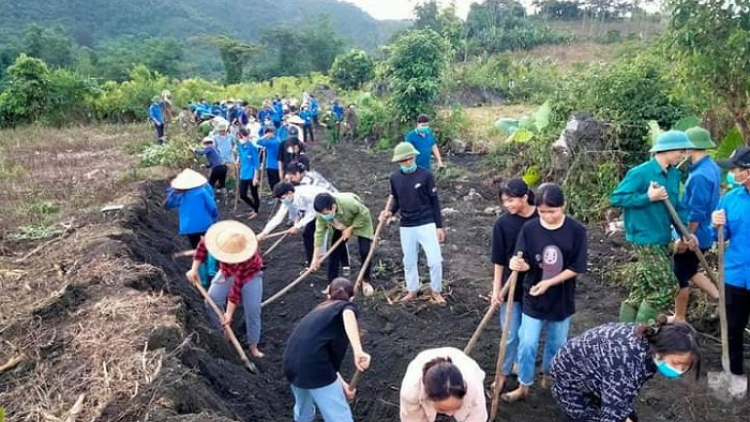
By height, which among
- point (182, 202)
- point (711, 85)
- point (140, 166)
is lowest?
point (140, 166)

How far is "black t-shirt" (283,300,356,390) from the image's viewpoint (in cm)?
386

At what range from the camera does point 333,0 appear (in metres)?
128

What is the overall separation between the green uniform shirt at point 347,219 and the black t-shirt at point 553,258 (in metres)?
2.56

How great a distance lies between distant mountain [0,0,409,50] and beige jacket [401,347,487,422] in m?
58.2

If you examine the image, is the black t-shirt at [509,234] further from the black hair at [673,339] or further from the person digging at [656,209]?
the black hair at [673,339]

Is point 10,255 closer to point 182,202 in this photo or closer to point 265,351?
point 182,202

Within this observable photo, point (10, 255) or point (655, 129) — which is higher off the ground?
point (655, 129)

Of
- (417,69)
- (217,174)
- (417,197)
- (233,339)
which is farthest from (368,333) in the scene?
(417,69)

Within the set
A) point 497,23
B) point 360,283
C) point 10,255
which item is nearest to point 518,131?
point 360,283

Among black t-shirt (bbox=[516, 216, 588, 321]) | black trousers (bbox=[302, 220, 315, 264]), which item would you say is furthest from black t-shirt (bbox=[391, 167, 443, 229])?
black t-shirt (bbox=[516, 216, 588, 321])

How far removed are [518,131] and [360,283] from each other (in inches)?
237

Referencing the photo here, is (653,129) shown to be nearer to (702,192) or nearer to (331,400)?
(702,192)

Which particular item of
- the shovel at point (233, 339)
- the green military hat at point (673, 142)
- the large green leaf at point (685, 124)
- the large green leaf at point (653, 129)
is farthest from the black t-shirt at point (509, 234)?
the large green leaf at point (653, 129)

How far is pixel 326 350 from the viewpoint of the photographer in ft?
12.8
